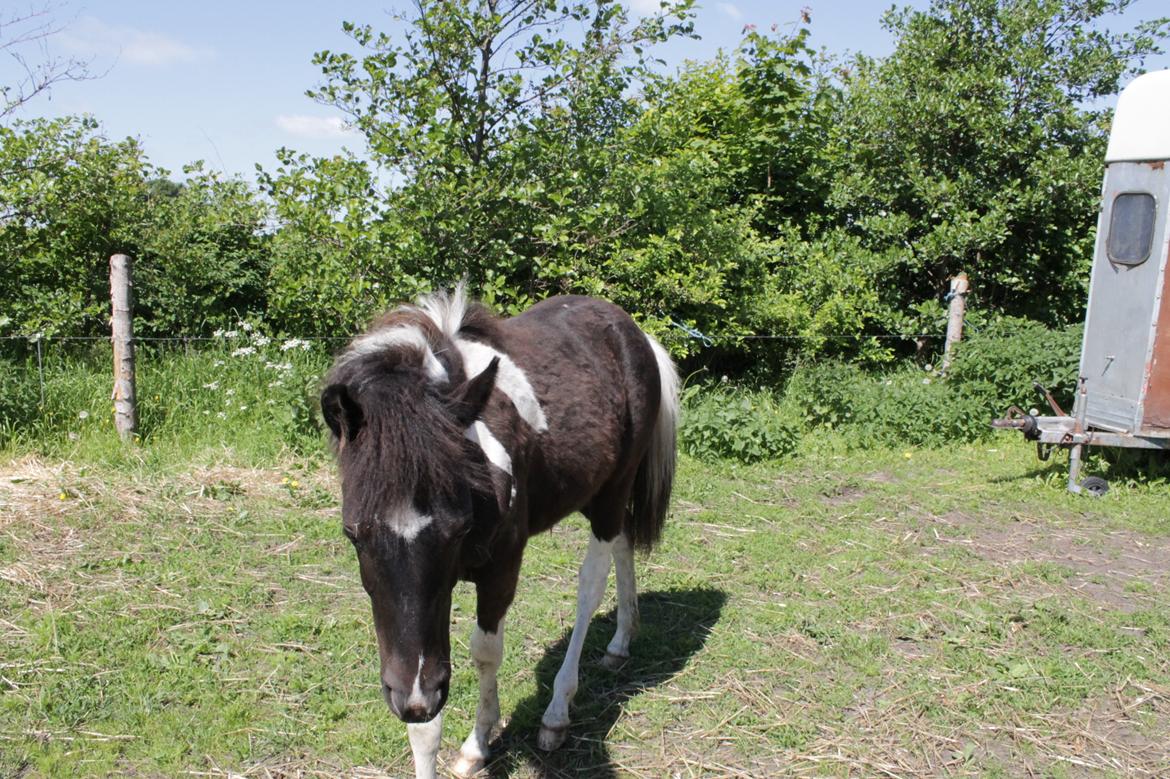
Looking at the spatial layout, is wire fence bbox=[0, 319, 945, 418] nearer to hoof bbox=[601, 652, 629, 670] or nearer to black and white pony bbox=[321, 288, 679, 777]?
black and white pony bbox=[321, 288, 679, 777]

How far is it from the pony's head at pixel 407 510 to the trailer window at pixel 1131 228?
648 centimetres

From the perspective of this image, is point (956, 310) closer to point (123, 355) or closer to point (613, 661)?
point (613, 661)

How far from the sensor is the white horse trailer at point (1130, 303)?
640 centimetres

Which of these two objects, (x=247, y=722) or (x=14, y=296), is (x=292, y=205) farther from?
(x=247, y=722)

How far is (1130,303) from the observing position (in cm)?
663

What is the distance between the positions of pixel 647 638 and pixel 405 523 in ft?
7.60

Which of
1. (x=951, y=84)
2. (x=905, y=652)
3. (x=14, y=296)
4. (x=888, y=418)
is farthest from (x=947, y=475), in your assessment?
(x=14, y=296)

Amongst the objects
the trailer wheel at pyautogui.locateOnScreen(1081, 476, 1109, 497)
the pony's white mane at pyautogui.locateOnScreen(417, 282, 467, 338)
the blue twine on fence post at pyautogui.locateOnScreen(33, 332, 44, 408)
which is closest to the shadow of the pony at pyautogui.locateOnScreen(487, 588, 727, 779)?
the pony's white mane at pyautogui.locateOnScreen(417, 282, 467, 338)

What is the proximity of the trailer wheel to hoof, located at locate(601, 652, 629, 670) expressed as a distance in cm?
460

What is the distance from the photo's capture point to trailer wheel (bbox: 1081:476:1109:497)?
21.5 feet

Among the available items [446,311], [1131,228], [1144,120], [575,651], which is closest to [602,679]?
[575,651]

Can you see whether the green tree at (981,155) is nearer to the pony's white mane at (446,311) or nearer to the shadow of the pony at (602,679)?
the shadow of the pony at (602,679)

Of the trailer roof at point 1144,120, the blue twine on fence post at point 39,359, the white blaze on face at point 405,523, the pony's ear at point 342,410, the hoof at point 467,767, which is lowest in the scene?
the hoof at point 467,767

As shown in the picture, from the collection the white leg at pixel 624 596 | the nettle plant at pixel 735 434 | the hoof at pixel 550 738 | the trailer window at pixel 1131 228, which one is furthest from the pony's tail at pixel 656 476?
the trailer window at pixel 1131 228
